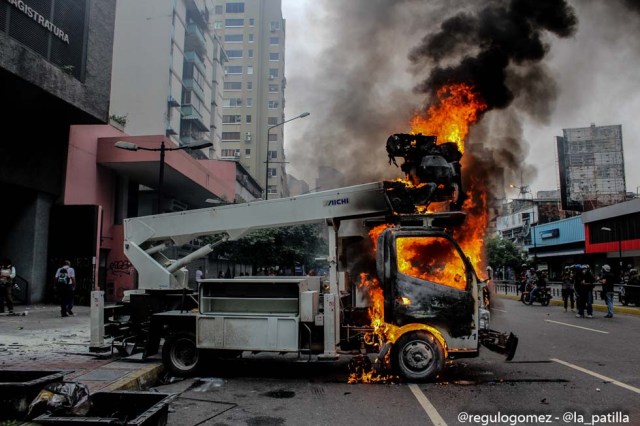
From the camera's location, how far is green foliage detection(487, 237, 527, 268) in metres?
48.7

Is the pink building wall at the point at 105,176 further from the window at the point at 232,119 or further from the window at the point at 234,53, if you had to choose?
the window at the point at 234,53

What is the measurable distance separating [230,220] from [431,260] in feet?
11.2

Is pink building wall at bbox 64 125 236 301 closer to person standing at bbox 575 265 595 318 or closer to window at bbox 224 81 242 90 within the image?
person standing at bbox 575 265 595 318

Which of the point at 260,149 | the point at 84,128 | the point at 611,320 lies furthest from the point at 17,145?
the point at 260,149

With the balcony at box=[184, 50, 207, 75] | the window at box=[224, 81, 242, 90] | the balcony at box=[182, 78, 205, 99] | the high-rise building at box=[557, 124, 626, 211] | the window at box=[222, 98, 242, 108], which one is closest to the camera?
the balcony at box=[182, 78, 205, 99]

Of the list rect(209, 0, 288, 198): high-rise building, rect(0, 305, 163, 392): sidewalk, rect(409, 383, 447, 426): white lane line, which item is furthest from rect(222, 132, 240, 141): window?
rect(409, 383, 447, 426): white lane line

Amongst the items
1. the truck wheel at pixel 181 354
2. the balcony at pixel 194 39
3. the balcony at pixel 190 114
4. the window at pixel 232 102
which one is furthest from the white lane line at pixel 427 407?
the window at pixel 232 102

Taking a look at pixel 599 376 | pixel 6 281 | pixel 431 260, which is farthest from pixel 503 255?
pixel 431 260

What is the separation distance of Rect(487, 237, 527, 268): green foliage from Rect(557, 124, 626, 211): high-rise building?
6745mm

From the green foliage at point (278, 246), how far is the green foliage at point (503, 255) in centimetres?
2645

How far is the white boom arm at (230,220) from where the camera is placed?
7.66 metres

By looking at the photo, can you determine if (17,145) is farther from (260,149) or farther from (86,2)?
(260,149)

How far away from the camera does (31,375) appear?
4.73 meters

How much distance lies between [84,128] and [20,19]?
23.8 ft
